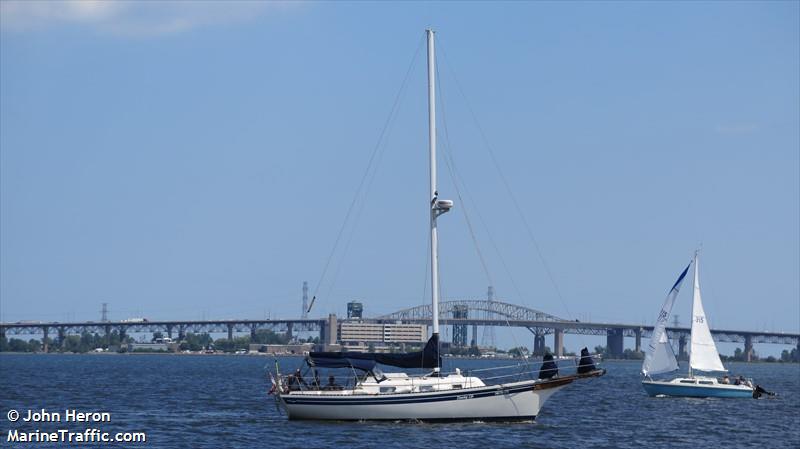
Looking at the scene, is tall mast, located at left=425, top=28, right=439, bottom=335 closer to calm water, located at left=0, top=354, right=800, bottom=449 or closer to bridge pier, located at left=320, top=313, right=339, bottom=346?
calm water, located at left=0, top=354, right=800, bottom=449

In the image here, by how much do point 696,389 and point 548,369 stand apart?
29.4 meters

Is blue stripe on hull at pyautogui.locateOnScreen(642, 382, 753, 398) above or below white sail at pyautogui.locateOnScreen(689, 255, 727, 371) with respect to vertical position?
below

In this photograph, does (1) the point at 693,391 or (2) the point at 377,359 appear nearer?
(2) the point at 377,359

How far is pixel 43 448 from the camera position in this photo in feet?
111

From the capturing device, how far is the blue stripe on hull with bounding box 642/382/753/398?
66.9m

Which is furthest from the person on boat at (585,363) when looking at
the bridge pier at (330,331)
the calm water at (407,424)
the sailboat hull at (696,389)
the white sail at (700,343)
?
the bridge pier at (330,331)

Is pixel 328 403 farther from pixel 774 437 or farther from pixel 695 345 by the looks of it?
pixel 695 345

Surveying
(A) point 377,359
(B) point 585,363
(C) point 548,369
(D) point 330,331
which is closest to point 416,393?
(A) point 377,359

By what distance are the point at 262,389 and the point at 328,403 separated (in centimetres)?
3119

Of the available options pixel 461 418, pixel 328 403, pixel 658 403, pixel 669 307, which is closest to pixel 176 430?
pixel 328 403

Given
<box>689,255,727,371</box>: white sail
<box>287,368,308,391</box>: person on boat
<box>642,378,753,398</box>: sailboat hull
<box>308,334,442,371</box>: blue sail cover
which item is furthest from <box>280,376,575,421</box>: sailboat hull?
<box>689,255,727,371</box>: white sail

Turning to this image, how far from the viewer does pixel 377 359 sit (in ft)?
136

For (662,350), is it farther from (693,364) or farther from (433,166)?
(433,166)

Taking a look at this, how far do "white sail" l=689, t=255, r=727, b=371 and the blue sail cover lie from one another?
110ft
